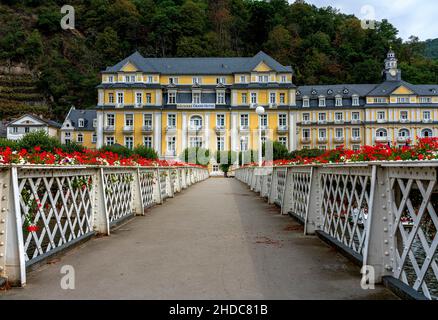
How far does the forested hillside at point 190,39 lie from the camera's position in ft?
369

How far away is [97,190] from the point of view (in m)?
8.25

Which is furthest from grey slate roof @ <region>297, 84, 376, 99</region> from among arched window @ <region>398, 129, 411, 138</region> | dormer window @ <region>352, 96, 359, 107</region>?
arched window @ <region>398, 129, 411, 138</region>

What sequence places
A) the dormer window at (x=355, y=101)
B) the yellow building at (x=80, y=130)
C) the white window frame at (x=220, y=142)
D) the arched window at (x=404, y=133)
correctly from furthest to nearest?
the dormer window at (x=355, y=101)
the arched window at (x=404, y=133)
the yellow building at (x=80, y=130)
the white window frame at (x=220, y=142)

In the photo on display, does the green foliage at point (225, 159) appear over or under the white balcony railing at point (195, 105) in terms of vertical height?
under

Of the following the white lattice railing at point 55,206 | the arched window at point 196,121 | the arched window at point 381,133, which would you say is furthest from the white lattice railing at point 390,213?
the arched window at point 381,133

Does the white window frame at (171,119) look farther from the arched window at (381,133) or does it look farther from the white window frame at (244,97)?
the arched window at (381,133)

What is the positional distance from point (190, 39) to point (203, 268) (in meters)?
115

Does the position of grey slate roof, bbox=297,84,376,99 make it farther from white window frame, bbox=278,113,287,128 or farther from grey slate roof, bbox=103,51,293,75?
white window frame, bbox=278,113,287,128

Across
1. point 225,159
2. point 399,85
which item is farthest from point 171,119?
point 399,85

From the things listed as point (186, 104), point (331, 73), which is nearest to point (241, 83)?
point (186, 104)

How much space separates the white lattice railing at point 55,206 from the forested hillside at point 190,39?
103727 mm

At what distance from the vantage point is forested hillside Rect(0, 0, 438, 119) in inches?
4427
